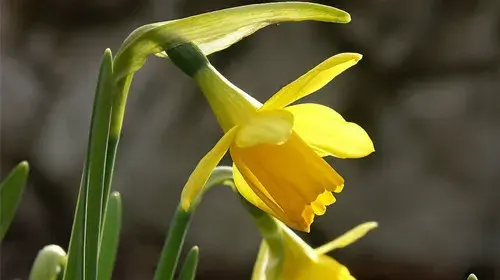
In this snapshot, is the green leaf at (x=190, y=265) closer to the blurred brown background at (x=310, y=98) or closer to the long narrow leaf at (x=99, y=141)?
the long narrow leaf at (x=99, y=141)

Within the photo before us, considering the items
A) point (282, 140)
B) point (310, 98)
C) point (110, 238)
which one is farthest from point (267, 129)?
point (310, 98)

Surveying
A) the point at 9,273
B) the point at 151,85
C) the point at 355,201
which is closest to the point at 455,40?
the point at 355,201

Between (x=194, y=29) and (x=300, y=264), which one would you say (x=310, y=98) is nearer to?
(x=300, y=264)

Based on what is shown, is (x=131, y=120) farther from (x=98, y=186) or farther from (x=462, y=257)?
(x=98, y=186)

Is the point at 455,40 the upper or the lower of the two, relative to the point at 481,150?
upper

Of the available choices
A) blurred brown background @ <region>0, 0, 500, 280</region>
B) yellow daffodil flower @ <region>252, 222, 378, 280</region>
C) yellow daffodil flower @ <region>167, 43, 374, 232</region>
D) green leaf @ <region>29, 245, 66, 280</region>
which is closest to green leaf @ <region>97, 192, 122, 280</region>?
green leaf @ <region>29, 245, 66, 280</region>

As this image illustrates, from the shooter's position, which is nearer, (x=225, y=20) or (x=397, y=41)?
(x=225, y=20)

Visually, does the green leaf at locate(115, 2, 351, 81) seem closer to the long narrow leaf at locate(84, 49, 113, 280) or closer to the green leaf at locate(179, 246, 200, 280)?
the long narrow leaf at locate(84, 49, 113, 280)
